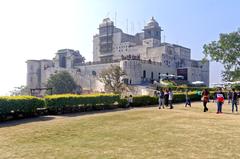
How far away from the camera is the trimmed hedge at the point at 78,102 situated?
20.5m

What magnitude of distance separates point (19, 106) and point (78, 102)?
4974 millimetres

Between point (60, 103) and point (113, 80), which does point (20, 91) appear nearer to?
point (113, 80)

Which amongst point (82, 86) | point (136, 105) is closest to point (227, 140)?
point (136, 105)

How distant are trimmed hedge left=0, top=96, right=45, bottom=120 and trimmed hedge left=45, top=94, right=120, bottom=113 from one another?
2.77 ft

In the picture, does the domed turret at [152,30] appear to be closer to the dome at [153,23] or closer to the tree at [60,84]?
the dome at [153,23]

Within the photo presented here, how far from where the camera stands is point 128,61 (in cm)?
7731

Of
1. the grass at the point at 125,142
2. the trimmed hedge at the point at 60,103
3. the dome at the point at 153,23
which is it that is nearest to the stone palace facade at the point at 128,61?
the dome at the point at 153,23

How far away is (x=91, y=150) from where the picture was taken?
855cm

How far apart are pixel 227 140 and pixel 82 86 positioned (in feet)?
267

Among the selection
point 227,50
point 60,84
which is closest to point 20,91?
point 60,84

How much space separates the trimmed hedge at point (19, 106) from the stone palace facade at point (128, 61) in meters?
57.1

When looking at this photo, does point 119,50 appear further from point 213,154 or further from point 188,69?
point 213,154

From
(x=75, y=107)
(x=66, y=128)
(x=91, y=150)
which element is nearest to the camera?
(x=91, y=150)

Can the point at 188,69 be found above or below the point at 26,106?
above
